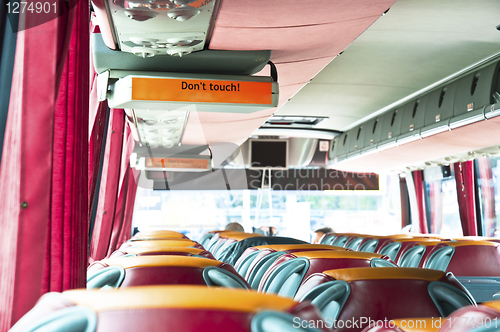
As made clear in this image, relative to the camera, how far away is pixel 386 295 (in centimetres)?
235

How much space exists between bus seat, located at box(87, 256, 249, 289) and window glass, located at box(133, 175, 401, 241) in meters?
13.5

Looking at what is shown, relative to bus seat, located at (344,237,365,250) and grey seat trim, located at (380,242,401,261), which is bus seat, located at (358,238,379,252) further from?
grey seat trim, located at (380,242,401,261)

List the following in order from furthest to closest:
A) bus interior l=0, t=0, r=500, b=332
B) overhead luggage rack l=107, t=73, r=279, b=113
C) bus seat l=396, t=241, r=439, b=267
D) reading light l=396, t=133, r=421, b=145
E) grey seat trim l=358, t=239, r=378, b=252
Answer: reading light l=396, t=133, r=421, b=145, grey seat trim l=358, t=239, r=378, b=252, bus seat l=396, t=241, r=439, b=267, overhead luggage rack l=107, t=73, r=279, b=113, bus interior l=0, t=0, r=500, b=332

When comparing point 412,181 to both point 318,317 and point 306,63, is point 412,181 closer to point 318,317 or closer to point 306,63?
point 306,63

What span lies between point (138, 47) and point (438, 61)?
17.2 feet

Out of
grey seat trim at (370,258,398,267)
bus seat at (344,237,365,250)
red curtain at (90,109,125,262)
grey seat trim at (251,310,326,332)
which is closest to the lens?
grey seat trim at (251,310,326,332)

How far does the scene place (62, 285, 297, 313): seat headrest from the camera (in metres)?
1.05

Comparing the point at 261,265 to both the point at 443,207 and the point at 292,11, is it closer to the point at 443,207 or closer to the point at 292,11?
the point at 292,11

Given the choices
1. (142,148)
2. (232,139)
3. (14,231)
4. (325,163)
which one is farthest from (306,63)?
(325,163)

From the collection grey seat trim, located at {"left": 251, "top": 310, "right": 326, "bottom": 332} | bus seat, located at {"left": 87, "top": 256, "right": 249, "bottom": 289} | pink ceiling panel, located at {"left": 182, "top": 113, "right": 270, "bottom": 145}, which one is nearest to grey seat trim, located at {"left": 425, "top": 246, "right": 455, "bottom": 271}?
bus seat, located at {"left": 87, "top": 256, "right": 249, "bottom": 289}

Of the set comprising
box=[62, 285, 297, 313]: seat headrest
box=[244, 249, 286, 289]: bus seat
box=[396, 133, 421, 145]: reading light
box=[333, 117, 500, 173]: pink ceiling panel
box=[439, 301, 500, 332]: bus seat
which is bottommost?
box=[244, 249, 286, 289]: bus seat

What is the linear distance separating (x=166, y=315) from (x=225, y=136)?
9822 millimetres

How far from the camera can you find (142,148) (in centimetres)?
1144

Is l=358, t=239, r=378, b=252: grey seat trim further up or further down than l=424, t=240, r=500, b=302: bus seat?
further down
